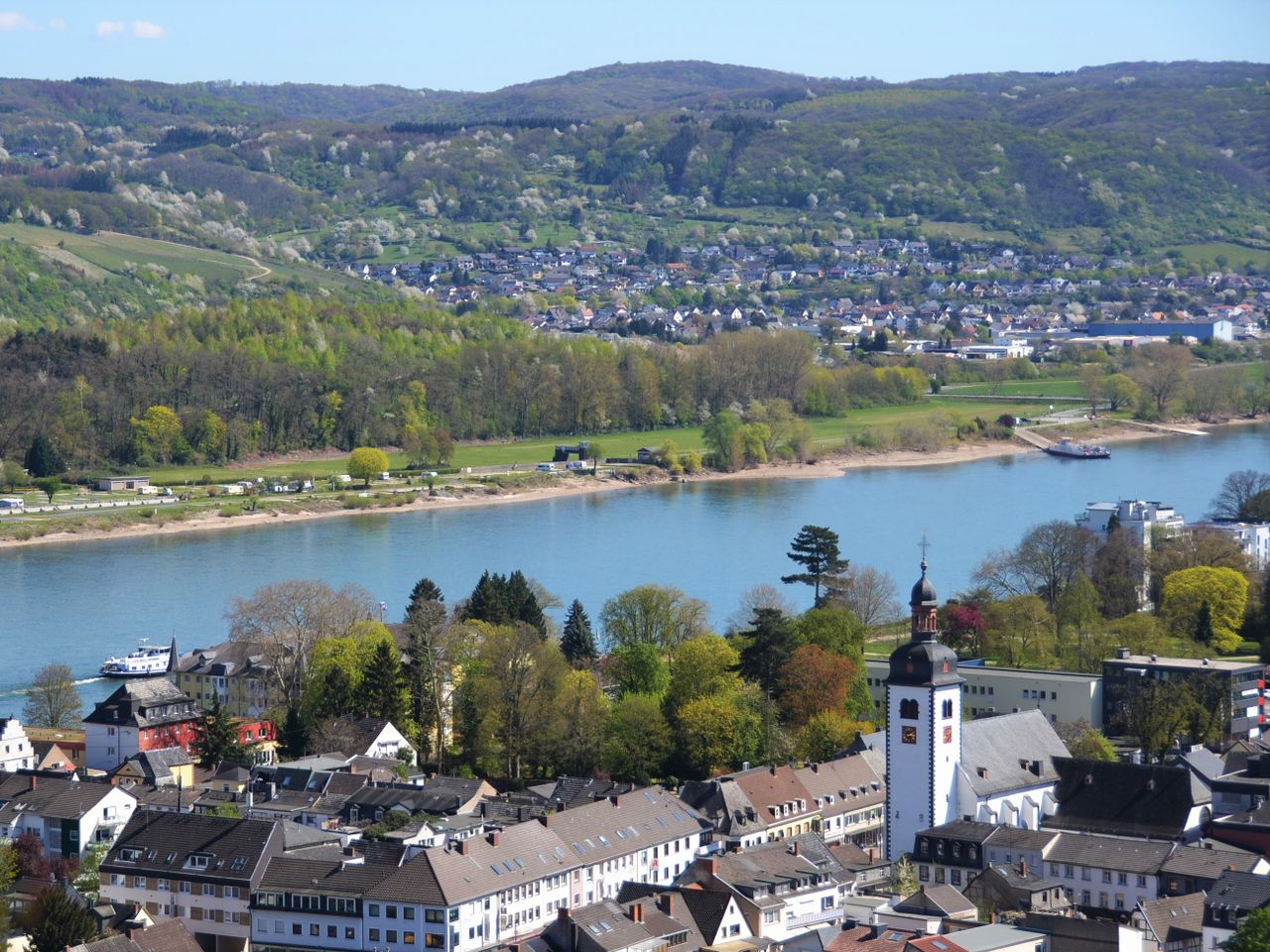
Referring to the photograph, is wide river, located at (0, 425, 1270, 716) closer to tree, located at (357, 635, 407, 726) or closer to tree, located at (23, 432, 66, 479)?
tree, located at (357, 635, 407, 726)

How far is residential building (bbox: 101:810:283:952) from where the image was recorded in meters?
16.7

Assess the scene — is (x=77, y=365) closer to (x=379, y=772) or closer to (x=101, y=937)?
(x=379, y=772)

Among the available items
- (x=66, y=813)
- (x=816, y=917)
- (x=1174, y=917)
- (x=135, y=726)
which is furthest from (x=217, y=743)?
(x=1174, y=917)

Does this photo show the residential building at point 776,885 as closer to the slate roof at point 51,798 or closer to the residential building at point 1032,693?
the slate roof at point 51,798

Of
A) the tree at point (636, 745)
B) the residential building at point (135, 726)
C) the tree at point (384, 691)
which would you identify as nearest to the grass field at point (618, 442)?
the residential building at point (135, 726)

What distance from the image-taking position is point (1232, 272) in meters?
92.0

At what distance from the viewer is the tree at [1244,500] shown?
33469 mm

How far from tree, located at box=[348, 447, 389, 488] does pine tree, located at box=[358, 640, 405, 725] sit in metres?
24.2

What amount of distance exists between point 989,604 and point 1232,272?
226 ft

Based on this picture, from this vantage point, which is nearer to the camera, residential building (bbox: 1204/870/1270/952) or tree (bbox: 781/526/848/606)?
residential building (bbox: 1204/870/1270/952)

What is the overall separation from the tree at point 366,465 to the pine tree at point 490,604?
21358 mm

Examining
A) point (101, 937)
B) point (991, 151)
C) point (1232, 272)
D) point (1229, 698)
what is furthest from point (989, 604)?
point (991, 151)

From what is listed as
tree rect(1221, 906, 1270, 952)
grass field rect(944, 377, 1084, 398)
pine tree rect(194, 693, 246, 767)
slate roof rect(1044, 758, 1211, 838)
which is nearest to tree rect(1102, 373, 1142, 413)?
grass field rect(944, 377, 1084, 398)

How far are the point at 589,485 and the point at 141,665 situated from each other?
2105cm
